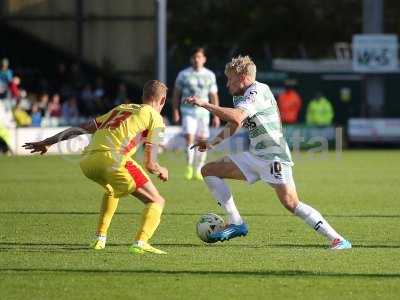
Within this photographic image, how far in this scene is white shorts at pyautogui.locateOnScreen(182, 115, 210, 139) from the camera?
795 inches

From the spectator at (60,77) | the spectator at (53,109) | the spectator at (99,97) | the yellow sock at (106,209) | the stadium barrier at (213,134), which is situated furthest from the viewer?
the spectator at (60,77)

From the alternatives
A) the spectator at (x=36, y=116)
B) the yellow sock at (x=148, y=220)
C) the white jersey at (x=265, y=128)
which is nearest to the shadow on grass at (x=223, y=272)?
the yellow sock at (x=148, y=220)

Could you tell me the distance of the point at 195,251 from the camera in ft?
34.3

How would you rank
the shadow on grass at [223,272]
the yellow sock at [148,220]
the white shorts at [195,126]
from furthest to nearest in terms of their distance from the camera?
the white shorts at [195,126] → the yellow sock at [148,220] → the shadow on grass at [223,272]

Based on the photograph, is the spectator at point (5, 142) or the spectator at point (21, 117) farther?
the spectator at point (21, 117)

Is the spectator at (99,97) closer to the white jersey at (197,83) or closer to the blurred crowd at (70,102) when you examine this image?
the blurred crowd at (70,102)

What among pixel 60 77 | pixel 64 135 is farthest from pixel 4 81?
pixel 64 135

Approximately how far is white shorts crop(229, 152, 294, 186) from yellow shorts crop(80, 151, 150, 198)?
40.7 inches

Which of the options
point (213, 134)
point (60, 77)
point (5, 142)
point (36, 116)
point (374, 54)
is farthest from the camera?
point (60, 77)

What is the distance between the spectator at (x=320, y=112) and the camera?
34.1 m

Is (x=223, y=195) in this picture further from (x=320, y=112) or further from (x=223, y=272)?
(x=320, y=112)

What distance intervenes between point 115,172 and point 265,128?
1.48m

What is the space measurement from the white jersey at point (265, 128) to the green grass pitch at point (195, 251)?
90 cm

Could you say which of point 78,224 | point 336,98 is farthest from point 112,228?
point 336,98
